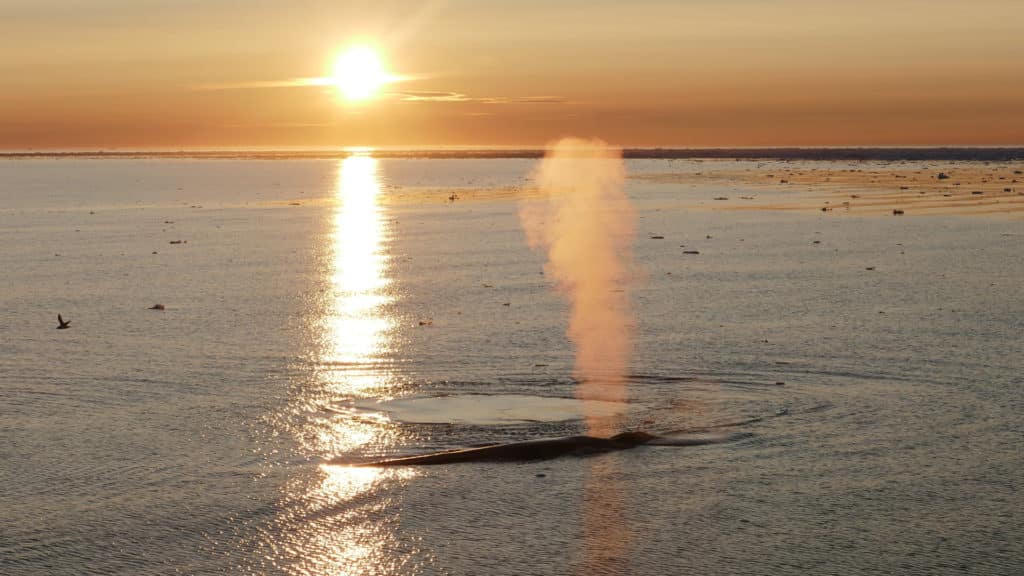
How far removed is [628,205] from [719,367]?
149 ft

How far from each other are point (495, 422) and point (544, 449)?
1262 mm

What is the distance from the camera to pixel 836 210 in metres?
52.8

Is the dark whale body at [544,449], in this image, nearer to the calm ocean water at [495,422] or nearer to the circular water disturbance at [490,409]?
the calm ocean water at [495,422]

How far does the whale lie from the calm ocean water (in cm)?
20

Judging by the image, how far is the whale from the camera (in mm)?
11734

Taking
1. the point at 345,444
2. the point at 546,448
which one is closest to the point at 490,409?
the point at 546,448

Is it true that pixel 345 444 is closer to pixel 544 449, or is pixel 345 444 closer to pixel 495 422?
pixel 495 422

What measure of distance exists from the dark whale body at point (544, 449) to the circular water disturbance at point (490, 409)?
3.40ft

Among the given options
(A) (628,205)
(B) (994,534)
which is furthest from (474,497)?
(A) (628,205)

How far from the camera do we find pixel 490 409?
541 inches

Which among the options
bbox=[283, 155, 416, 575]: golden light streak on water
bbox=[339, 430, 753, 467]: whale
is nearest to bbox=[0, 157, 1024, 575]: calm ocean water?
bbox=[283, 155, 416, 575]: golden light streak on water

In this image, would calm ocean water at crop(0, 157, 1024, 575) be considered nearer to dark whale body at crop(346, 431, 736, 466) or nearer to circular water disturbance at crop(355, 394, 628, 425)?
circular water disturbance at crop(355, 394, 628, 425)

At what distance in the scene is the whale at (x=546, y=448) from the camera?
1173 cm

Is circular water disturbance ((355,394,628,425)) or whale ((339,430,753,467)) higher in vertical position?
circular water disturbance ((355,394,628,425))
